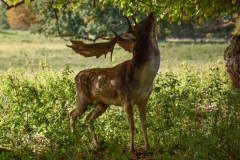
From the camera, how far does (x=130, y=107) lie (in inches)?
295

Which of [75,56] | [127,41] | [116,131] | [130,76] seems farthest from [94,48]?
[75,56]

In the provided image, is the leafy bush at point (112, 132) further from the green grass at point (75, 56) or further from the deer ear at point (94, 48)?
the green grass at point (75, 56)

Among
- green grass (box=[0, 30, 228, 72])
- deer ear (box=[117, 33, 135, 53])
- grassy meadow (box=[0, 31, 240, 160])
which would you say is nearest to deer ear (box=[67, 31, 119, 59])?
deer ear (box=[117, 33, 135, 53])

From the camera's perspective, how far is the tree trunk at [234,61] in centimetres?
1202

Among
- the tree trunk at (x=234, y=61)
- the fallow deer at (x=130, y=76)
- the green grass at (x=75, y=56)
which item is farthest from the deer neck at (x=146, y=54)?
the green grass at (x=75, y=56)

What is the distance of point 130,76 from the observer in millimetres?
7504

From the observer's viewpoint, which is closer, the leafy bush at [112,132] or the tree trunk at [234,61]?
the leafy bush at [112,132]

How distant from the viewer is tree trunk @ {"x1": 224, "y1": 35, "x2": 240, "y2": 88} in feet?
39.4

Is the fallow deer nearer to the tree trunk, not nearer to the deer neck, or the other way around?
the deer neck

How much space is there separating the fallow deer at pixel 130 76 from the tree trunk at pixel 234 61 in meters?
4.54

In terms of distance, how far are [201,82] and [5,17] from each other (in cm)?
6199

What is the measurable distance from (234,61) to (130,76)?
5.20 m

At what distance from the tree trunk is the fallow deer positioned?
4.54 metres

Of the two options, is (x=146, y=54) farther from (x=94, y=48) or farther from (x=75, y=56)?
(x=75, y=56)
